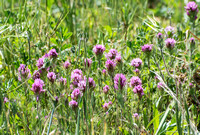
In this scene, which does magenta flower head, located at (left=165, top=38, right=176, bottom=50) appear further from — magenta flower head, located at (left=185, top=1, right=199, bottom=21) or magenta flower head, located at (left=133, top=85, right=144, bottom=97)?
magenta flower head, located at (left=185, top=1, right=199, bottom=21)

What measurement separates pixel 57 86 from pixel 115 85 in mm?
255

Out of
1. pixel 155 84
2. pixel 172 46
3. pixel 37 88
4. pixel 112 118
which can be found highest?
pixel 172 46

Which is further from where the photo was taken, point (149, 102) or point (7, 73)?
point (7, 73)

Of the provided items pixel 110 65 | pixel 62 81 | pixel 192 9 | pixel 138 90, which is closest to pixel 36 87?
pixel 62 81

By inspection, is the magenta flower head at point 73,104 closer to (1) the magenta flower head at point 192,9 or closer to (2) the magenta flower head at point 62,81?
(2) the magenta flower head at point 62,81

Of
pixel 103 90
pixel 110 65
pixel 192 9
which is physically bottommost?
pixel 103 90

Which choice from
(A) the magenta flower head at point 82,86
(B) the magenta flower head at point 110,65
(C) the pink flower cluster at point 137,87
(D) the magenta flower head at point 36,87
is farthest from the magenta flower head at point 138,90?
(D) the magenta flower head at point 36,87

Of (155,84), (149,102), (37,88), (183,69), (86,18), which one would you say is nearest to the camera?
(37,88)

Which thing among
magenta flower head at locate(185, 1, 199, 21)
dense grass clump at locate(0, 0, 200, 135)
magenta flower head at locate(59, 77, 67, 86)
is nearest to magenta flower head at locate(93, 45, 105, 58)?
dense grass clump at locate(0, 0, 200, 135)

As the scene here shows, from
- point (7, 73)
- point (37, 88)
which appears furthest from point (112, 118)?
point (7, 73)

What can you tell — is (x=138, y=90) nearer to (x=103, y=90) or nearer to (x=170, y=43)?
(x=103, y=90)

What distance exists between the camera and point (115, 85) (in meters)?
1.25

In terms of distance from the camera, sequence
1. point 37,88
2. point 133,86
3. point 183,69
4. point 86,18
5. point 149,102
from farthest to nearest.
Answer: point 86,18 < point 183,69 < point 149,102 < point 133,86 < point 37,88

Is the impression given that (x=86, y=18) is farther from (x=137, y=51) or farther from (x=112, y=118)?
(x=112, y=118)
